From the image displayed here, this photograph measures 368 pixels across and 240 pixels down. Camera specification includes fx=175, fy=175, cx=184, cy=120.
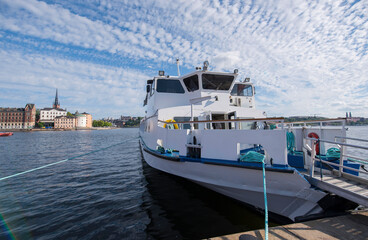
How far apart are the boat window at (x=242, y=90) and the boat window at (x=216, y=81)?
2.09 metres

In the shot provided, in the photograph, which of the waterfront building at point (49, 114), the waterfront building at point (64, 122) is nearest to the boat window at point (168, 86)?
the waterfront building at point (64, 122)

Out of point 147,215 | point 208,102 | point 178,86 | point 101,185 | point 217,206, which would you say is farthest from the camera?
point 178,86

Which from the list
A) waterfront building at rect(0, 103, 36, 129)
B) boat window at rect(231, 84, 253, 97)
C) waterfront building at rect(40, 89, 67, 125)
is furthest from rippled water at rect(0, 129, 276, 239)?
waterfront building at rect(40, 89, 67, 125)

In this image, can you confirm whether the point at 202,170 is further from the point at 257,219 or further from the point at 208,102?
the point at 208,102

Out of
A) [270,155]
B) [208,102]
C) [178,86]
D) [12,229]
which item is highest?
[178,86]

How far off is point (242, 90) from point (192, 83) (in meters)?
3.53

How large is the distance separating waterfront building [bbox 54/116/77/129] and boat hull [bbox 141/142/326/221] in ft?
402

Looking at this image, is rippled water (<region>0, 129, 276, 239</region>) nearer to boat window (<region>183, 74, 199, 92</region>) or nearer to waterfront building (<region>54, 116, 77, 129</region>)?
boat window (<region>183, 74, 199, 92</region>)

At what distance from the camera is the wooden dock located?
2447 mm

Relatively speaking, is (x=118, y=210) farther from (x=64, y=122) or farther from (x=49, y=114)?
(x=49, y=114)

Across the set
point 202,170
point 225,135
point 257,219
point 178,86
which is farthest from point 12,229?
point 178,86

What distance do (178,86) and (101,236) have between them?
689cm

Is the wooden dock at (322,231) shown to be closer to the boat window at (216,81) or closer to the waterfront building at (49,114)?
the boat window at (216,81)

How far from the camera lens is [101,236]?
3586 mm
